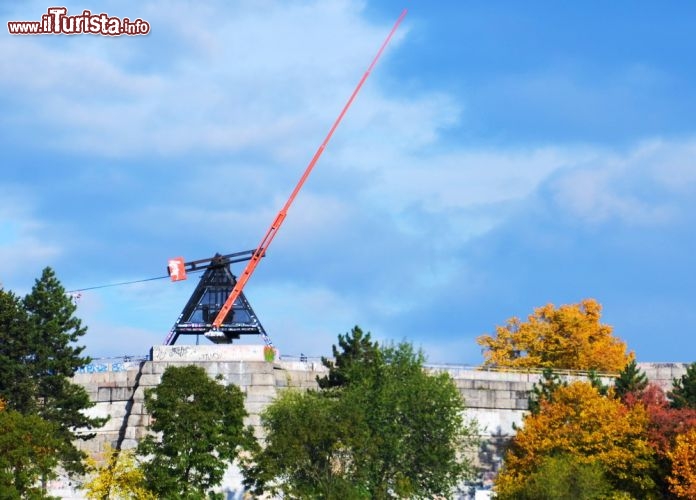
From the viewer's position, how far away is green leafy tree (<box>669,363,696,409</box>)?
A: 100562 millimetres

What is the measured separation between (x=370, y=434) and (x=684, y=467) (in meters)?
18.6

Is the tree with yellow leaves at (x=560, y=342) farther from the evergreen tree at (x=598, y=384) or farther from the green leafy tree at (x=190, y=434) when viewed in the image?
the green leafy tree at (x=190, y=434)

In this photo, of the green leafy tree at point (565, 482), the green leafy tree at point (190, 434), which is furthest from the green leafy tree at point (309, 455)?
the green leafy tree at point (565, 482)

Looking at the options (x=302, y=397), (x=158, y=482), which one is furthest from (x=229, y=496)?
(x=158, y=482)

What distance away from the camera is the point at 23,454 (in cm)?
8044

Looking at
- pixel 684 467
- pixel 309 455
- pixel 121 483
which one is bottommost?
pixel 121 483

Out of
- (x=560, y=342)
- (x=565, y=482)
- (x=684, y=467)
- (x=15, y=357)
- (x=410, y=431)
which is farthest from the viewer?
(x=560, y=342)

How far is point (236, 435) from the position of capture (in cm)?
8344

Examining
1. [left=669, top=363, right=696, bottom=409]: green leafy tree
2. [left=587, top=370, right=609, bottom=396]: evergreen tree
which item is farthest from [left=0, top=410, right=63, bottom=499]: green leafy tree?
[left=669, top=363, right=696, bottom=409]: green leafy tree

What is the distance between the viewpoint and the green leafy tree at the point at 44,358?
98.1 meters

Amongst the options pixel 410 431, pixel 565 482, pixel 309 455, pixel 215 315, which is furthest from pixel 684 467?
pixel 215 315

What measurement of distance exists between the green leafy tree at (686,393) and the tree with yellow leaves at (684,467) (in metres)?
7.82

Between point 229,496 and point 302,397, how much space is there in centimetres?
839

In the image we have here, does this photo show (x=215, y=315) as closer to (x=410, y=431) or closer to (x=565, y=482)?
(x=410, y=431)
